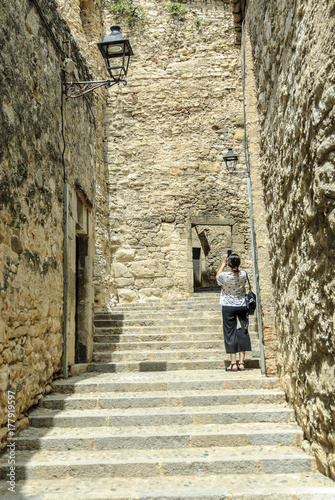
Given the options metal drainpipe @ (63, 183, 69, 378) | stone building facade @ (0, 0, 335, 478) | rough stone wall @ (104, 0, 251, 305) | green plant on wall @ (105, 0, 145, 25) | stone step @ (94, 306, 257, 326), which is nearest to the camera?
stone building facade @ (0, 0, 335, 478)

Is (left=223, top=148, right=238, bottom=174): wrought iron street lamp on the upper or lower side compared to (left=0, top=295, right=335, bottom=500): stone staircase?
upper

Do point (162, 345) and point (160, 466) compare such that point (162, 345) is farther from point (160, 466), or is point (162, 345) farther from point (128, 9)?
point (128, 9)

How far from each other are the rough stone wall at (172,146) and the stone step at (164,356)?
4656mm

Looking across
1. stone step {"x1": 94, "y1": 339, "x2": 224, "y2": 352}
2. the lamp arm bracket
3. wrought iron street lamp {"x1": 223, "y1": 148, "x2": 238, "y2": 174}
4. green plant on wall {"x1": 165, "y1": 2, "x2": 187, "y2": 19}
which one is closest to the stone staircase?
stone step {"x1": 94, "y1": 339, "x2": 224, "y2": 352}

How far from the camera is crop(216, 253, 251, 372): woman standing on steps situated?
5.08 metres

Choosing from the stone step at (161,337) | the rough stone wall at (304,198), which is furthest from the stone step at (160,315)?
the rough stone wall at (304,198)

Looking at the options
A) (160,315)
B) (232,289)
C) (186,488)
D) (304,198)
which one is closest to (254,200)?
(232,289)

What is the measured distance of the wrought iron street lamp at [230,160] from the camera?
10.5m

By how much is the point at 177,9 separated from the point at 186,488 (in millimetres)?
12161

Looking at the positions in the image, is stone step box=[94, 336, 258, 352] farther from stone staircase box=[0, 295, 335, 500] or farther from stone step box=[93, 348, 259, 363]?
stone staircase box=[0, 295, 335, 500]

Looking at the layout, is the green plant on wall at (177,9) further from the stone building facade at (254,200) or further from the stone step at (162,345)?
the stone step at (162,345)

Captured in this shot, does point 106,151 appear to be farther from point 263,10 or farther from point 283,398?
point 283,398

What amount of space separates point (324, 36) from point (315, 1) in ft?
0.95

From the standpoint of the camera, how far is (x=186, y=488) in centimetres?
276
